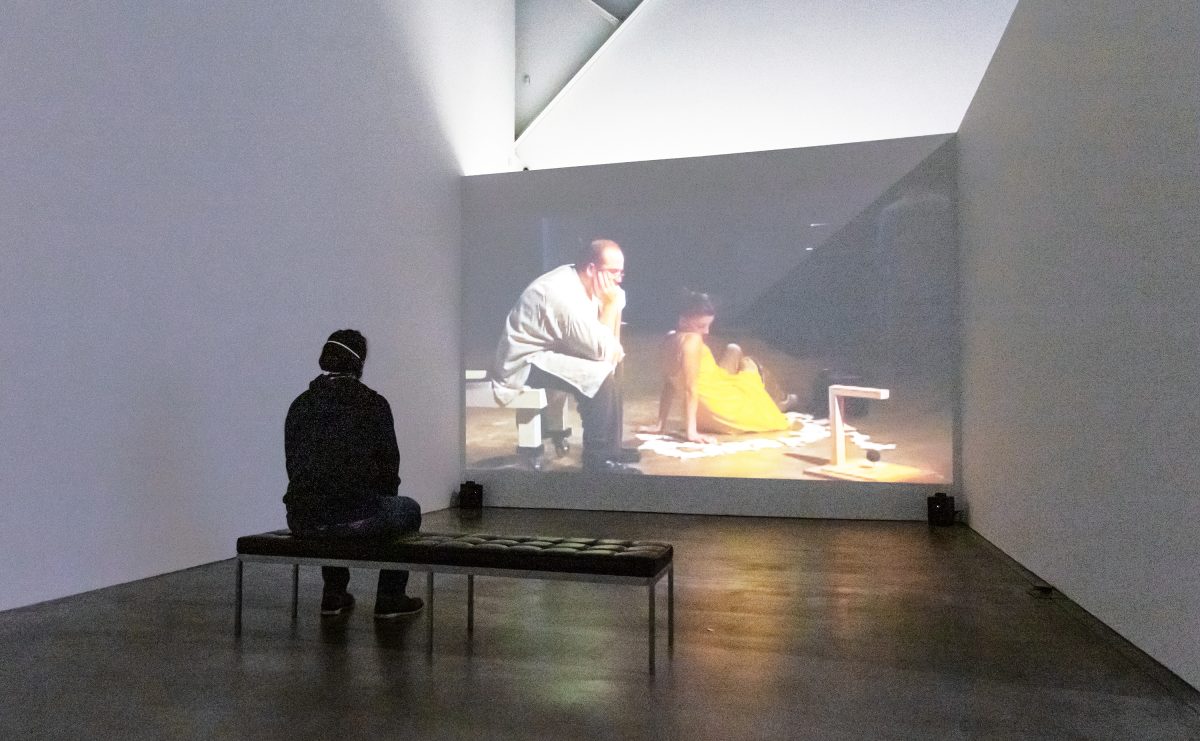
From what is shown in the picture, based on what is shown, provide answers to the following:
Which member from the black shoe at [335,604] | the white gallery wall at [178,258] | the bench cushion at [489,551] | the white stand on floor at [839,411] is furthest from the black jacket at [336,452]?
the white stand on floor at [839,411]

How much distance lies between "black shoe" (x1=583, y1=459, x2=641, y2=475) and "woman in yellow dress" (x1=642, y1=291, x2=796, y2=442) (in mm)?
367

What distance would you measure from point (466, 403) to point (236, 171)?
11.5ft

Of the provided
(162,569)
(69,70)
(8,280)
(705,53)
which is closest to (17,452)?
(8,280)

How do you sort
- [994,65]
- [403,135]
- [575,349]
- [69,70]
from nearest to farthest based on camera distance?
[69,70], [994,65], [403,135], [575,349]

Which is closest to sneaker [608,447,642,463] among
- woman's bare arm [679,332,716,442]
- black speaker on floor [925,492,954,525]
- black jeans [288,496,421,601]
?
woman's bare arm [679,332,716,442]

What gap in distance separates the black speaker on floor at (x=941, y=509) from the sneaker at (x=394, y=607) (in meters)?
4.37

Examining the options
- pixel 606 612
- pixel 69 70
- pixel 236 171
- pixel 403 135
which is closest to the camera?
pixel 606 612

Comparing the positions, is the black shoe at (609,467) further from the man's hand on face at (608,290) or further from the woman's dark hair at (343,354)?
the woman's dark hair at (343,354)

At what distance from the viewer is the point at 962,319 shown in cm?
669

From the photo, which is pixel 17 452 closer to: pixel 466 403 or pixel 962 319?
pixel 466 403

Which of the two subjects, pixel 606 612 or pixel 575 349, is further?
pixel 575 349

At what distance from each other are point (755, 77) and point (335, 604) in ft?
21.0

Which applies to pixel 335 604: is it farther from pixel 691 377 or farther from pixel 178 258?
pixel 691 377

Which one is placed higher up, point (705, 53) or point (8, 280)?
point (705, 53)
